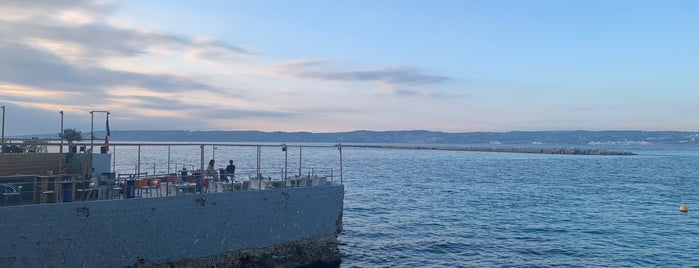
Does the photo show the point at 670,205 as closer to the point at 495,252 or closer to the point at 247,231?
the point at 495,252

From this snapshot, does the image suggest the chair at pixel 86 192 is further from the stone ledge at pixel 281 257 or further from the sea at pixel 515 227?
the sea at pixel 515 227

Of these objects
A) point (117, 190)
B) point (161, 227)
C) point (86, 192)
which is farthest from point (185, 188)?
point (86, 192)

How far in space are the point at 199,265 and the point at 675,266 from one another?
66.8 feet

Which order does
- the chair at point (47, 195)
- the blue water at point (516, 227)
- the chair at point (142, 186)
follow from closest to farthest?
the chair at point (47, 195) → the chair at point (142, 186) → the blue water at point (516, 227)

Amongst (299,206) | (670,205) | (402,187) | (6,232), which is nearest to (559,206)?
(670,205)

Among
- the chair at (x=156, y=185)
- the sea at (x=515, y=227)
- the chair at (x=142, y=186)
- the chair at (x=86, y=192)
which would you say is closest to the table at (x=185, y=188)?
the chair at (x=156, y=185)

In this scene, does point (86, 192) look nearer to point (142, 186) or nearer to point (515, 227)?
point (142, 186)

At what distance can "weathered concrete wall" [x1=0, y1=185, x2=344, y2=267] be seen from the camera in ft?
47.3

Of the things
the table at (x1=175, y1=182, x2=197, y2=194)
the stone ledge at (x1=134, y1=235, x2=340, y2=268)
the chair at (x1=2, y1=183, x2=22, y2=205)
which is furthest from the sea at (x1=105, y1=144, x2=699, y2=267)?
the chair at (x1=2, y1=183, x2=22, y2=205)

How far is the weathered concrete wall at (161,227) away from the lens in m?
14.4

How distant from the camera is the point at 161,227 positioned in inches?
671

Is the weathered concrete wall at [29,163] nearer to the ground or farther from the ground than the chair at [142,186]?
farther from the ground

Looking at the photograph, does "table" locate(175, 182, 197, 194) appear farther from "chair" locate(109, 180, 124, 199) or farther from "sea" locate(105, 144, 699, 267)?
"sea" locate(105, 144, 699, 267)

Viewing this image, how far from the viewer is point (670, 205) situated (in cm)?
4450
